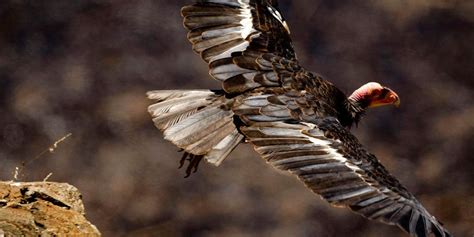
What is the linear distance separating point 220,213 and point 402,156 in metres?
1.38

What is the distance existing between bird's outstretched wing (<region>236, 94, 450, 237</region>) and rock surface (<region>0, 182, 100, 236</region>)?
26.9 inches

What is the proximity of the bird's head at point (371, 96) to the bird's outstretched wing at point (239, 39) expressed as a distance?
528 millimetres

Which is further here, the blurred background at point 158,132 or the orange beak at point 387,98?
the blurred background at point 158,132

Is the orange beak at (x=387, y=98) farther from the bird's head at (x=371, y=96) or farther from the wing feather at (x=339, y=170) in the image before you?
the wing feather at (x=339, y=170)

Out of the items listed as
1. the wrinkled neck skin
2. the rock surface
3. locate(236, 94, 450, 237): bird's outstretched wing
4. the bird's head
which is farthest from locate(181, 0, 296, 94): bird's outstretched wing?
the rock surface

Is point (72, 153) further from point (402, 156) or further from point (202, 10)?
point (202, 10)

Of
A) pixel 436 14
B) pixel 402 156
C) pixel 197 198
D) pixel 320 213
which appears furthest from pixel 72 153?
pixel 436 14

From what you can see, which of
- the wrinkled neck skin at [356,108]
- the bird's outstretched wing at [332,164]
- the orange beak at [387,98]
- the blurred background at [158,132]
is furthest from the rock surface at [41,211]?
the blurred background at [158,132]

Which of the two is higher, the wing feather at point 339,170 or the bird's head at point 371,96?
the wing feather at point 339,170

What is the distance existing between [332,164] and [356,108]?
4.66ft

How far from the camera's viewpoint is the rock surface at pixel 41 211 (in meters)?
3.83

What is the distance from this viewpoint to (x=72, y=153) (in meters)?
7.92

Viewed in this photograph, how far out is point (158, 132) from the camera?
8086 millimetres

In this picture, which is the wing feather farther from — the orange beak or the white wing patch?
the orange beak
